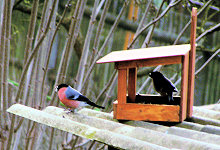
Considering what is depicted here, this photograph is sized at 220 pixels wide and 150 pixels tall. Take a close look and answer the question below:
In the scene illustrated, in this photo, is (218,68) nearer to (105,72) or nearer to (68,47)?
(105,72)

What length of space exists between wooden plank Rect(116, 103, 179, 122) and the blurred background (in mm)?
846

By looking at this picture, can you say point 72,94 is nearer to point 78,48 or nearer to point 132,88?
point 132,88

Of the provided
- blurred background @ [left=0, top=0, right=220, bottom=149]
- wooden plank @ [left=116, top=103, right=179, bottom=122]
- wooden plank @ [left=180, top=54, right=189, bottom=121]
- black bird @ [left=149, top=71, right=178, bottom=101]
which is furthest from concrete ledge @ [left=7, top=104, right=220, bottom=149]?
blurred background @ [left=0, top=0, right=220, bottom=149]

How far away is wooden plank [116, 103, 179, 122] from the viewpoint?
Answer: 140cm

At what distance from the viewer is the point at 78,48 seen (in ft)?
13.4

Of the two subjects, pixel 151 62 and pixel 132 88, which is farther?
pixel 132 88

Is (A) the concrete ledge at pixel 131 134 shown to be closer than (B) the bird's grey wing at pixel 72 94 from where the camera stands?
Yes

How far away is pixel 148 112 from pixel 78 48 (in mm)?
2768

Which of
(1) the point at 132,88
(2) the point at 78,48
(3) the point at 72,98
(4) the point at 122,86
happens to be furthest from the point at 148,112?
(2) the point at 78,48

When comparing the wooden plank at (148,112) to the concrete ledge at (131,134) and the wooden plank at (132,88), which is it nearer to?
the concrete ledge at (131,134)

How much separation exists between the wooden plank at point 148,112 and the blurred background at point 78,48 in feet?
2.78

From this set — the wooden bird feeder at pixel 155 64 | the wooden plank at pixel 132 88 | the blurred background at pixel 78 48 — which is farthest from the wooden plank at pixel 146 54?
the blurred background at pixel 78 48

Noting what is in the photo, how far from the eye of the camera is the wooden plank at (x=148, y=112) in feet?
4.58

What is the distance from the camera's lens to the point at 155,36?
4.51 meters
